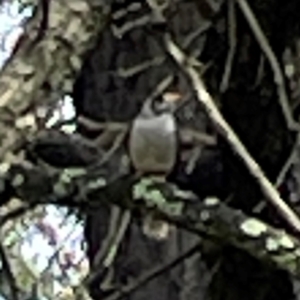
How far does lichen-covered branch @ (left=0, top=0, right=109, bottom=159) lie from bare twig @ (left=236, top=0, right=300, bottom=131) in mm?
433

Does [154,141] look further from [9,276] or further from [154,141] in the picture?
[9,276]

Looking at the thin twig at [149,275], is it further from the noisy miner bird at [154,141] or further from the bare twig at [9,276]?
the bare twig at [9,276]

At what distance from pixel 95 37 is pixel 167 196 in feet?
0.68

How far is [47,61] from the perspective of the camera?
160 cm

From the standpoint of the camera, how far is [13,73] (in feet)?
5.14

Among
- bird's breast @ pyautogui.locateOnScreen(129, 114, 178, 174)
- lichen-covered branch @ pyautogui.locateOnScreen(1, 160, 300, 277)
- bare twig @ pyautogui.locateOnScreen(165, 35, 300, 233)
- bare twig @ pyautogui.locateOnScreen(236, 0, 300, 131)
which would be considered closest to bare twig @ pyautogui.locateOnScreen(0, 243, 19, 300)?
lichen-covered branch @ pyautogui.locateOnScreen(1, 160, 300, 277)

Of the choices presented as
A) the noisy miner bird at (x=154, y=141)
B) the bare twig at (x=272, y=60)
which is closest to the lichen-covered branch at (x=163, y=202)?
the noisy miner bird at (x=154, y=141)

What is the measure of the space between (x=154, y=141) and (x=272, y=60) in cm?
20

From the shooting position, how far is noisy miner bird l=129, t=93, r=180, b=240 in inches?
79.0

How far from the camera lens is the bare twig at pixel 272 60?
203 cm

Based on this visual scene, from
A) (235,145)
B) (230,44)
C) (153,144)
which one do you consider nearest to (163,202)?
(235,145)

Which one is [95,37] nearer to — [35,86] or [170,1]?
[35,86]

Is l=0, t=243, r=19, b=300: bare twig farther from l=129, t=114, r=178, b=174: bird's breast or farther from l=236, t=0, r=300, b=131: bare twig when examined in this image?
l=236, t=0, r=300, b=131: bare twig

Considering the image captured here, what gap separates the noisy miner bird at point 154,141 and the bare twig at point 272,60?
153mm
